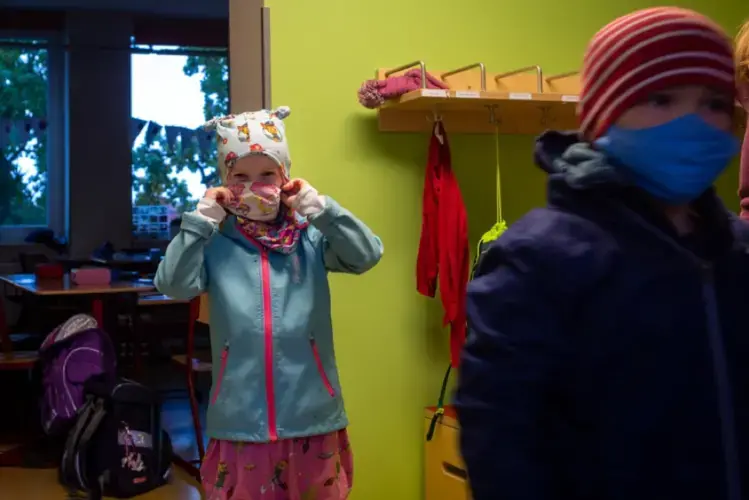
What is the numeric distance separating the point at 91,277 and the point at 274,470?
11.7ft

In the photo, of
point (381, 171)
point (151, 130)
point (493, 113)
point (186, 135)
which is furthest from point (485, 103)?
point (151, 130)

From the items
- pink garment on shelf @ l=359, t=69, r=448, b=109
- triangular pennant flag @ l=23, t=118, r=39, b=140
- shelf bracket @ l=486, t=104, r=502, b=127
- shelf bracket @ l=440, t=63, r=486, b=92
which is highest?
triangular pennant flag @ l=23, t=118, r=39, b=140

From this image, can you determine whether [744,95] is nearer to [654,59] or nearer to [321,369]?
[654,59]

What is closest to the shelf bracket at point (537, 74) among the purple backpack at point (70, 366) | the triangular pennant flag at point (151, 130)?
the purple backpack at point (70, 366)

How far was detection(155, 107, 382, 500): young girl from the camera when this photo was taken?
2.01 meters

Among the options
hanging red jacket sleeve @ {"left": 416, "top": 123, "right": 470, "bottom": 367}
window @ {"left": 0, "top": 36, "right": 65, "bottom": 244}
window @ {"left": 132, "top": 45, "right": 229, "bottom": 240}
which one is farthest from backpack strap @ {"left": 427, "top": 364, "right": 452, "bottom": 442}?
window @ {"left": 0, "top": 36, "right": 65, "bottom": 244}

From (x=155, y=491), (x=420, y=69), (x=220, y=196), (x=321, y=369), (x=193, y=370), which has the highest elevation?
(x=420, y=69)

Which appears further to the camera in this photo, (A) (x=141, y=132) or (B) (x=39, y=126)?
(A) (x=141, y=132)

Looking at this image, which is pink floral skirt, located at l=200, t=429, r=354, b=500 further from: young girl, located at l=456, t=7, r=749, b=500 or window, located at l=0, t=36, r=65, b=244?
window, located at l=0, t=36, r=65, b=244

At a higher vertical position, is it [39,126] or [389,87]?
[39,126]

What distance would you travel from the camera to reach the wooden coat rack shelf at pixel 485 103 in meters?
2.66

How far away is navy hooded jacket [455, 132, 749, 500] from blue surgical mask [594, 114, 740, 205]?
0.11 ft

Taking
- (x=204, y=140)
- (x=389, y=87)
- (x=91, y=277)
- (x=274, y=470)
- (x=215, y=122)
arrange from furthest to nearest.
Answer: (x=204, y=140) → (x=91, y=277) → (x=389, y=87) → (x=215, y=122) → (x=274, y=470)

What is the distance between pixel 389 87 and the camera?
268 cm
